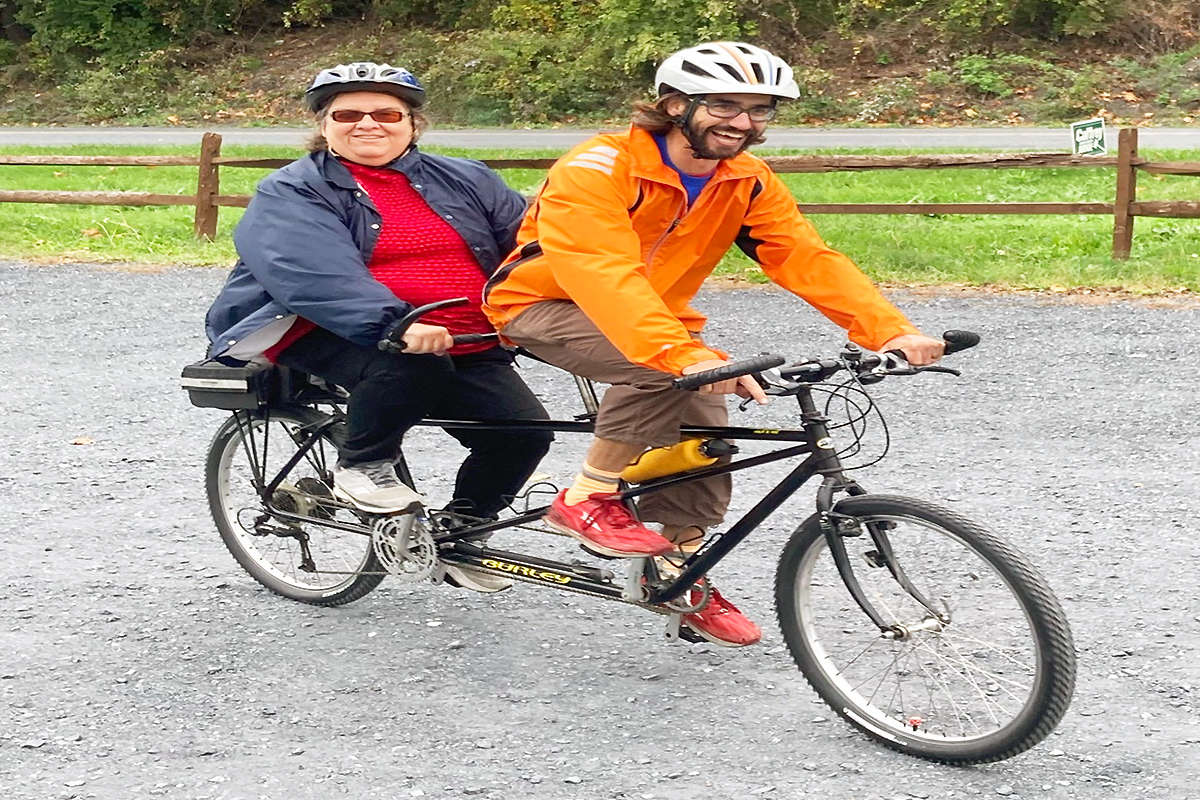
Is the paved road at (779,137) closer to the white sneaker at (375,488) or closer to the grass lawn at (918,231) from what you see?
the grass lawn at (918,231)

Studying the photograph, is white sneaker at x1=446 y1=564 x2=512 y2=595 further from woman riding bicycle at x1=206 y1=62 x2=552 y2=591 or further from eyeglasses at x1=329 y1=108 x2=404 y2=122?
eyeglasses at x1=329 y1=108 x2=404 y2=122

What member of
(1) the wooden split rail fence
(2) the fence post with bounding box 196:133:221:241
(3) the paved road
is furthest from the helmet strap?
(3) the paved road

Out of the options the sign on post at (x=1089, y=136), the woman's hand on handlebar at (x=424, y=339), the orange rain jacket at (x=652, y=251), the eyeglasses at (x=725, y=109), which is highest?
the eyeglasses at (x=725, y=109)

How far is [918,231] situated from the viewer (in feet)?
41.5

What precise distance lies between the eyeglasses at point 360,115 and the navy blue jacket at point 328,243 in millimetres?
120

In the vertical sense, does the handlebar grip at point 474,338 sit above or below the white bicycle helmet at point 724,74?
below

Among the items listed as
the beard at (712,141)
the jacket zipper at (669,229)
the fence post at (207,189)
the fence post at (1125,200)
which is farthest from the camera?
the fence post at (207,189)

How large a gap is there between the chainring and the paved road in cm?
1227

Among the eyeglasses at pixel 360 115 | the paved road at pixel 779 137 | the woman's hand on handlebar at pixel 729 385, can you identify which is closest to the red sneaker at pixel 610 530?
the woman's hand on handlebar at pixel 729 385

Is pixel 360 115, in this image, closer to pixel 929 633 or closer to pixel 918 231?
pixel 929 633

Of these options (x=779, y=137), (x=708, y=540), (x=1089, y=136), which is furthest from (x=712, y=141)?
(x=779, y=137)

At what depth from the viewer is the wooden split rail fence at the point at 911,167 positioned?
11133 mm

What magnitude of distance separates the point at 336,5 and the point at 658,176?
28.9 metres

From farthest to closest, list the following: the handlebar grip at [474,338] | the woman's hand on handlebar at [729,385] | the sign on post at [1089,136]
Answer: the sign on post at [1089,136] → the handlebar grip at [474,338] → the woman's hand on handlebar at [729,385]
